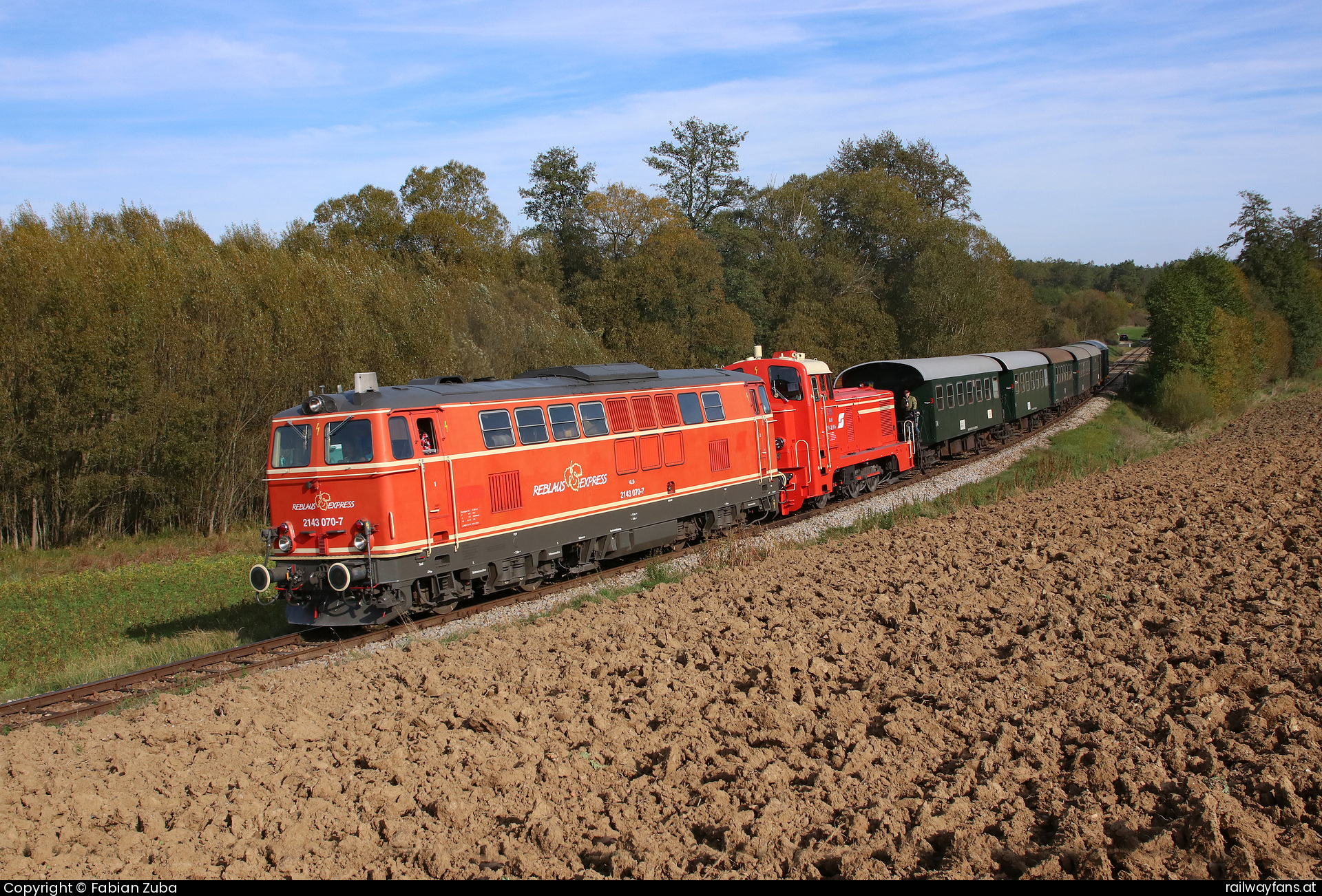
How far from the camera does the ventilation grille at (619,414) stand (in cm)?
1454

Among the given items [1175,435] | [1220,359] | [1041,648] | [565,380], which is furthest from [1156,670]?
[1220,359]

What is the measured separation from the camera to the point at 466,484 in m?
12.0

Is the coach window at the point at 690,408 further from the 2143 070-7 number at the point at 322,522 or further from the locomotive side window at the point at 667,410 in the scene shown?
the 2143 070-7 number at the point at 322,522

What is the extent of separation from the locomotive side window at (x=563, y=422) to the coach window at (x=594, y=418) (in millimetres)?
219

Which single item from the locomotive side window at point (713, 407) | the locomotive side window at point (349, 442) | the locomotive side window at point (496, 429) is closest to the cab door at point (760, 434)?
the locomotive side window at point (713, 407)

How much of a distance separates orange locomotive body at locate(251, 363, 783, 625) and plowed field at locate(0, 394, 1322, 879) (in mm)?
1932

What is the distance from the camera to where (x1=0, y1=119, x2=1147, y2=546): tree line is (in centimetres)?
2106

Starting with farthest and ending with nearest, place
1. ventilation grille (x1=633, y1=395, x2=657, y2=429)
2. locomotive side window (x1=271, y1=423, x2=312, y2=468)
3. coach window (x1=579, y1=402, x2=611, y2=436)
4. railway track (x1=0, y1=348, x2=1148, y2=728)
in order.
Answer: ventilation grille (x1=633, y1=395, x2=657, y2=429) → coach window (x1=579, y1=402, x2=611, y2=436) → locomotive side window (x1=271, y1=423, x2=312, y2=468) → railway track (x1=0, y1=348, x2=1148, y2=728)

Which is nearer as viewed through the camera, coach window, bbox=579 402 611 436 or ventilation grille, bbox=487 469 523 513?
ventilation grille, bbox=487 469 523 513

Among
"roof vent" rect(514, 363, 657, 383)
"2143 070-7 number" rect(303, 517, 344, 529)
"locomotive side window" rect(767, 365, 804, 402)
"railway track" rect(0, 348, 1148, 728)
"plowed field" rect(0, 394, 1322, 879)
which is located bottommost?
"railway track" rect(0, 348, 1148, 728)

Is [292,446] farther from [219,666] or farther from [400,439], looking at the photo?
[219,666]

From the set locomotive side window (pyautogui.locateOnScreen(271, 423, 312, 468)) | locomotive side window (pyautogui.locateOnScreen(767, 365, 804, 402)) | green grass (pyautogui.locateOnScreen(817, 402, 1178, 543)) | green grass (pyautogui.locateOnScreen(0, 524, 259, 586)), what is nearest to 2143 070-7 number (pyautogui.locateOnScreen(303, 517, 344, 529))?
locomotive side window (pyautogui.locateOnScreen(271, 423, 312, 468))

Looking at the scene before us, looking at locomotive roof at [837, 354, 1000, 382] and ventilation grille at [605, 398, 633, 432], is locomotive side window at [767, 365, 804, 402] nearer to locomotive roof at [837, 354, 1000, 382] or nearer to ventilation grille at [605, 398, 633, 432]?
locomotive roof at [837, 354, 1000, 382]
